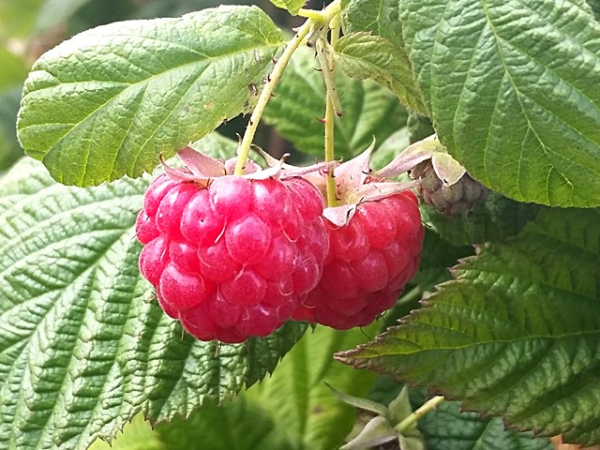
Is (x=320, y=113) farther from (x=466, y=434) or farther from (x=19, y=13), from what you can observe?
(x=19, y=13)

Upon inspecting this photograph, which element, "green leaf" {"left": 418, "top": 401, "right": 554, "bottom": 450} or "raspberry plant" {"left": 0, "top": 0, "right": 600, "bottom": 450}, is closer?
"raspberry plant" {"left": 0, "top": 0, "right": 600, "bottom": 450}

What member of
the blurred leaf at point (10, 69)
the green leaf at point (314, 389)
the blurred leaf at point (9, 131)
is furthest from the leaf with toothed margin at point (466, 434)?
the blurred leaf at point (10, 69)

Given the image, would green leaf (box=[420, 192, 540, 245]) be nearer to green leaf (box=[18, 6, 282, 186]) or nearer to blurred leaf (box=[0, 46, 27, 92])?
green leaf (box=[18, 6, 282, 186])

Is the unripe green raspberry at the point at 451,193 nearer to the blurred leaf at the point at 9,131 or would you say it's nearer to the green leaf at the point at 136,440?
the green leaf at the point at 136,440

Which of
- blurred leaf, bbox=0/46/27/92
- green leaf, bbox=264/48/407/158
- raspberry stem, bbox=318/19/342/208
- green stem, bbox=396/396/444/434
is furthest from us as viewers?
blurred leaf, bbox=0/46/27/92

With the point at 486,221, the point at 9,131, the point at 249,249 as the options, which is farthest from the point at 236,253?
the point at 9,131

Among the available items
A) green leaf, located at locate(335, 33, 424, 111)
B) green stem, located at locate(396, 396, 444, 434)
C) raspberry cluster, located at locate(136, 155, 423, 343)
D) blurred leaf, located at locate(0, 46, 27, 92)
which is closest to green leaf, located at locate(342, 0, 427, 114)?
green leaf, located at locate(335, 33, 424, 111)

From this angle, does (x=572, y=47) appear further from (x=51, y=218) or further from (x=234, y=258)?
(x=51, y=218)

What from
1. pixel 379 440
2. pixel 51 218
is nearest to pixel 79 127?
pixel 51 218
